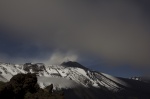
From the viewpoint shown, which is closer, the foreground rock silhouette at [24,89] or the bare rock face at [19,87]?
the bare rock face at [19,87]

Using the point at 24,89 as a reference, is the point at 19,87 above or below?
below

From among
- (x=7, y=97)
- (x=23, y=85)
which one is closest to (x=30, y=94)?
(x=23, y=85)

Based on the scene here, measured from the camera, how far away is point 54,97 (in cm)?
9581

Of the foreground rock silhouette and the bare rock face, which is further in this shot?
A: the foreground rock silhouette

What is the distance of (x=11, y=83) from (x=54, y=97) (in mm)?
13305

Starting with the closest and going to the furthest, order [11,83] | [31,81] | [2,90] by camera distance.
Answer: [2,90] → [11,83] → [31,81]

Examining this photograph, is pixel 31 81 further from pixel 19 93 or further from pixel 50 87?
pixel 50 87

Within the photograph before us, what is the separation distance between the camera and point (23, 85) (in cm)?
9338

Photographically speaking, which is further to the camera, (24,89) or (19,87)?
(24,89)

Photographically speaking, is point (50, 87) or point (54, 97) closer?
point (54, 97)

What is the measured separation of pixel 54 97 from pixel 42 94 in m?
3.47

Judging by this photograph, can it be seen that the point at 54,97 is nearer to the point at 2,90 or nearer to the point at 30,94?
the point at 30,94

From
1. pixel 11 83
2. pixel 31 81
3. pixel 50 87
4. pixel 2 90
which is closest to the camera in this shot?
pixel 2 90

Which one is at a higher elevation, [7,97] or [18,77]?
[18,77]
